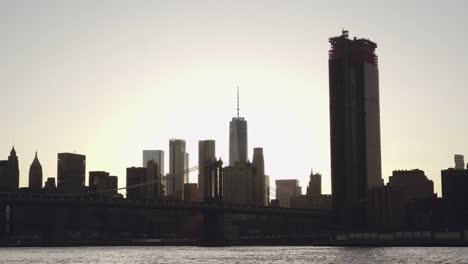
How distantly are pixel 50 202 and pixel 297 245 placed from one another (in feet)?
235

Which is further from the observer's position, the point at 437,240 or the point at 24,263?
the point at 437,240

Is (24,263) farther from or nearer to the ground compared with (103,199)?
nearer to the ground

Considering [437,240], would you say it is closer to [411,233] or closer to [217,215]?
[411,233]

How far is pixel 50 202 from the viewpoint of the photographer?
469 feet

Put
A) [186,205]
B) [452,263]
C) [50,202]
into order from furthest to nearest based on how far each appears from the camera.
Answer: [186,205], [50,202], [452,263]

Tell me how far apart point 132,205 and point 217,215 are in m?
24.7

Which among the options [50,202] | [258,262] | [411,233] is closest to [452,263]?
[258,262]

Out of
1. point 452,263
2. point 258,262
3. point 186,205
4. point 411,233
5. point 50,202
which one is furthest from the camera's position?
point 411,233

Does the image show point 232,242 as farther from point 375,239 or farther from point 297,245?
point 375,239

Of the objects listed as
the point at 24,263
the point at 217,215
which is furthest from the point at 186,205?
the point at 24,263

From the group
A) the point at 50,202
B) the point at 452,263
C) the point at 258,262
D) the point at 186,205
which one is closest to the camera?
the point at 452,263

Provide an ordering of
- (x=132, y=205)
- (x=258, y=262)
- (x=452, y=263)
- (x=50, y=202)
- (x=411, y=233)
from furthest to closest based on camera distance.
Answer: (x=411, y=233), (x=132, y=205), (x=50, y=202), (x=258, y=262), (x=452, y=263)

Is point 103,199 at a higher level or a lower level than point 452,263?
higher

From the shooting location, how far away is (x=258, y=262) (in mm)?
98688
